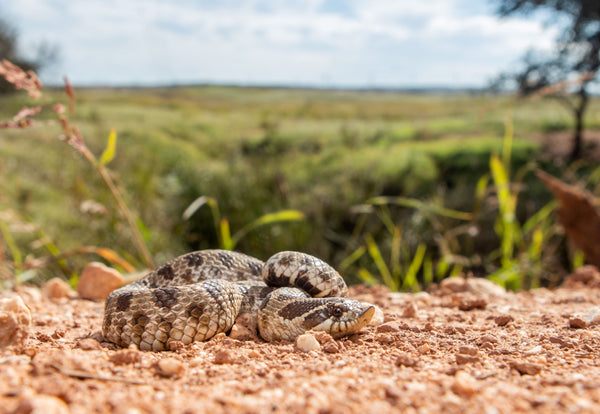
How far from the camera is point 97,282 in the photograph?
19.1ft

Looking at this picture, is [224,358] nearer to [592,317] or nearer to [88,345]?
[88,345]

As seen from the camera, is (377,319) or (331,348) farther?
(377,319)

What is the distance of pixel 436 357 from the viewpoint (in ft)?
10.2

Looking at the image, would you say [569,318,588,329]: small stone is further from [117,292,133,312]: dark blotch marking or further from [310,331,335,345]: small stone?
[117,292,133,312]: dark blotch marking

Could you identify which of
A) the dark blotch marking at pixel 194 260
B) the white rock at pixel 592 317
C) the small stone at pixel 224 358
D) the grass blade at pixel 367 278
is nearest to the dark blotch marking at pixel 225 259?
the dark blotch marking at pixel 194 260

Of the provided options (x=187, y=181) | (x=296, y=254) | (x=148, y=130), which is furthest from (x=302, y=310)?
(x=148, y=130)

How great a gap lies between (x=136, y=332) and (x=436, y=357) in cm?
187

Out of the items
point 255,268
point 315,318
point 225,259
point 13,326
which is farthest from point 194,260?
point 13,326

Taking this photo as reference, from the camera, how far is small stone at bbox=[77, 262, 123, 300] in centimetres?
579

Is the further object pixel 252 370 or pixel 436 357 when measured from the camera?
pixel 436 357

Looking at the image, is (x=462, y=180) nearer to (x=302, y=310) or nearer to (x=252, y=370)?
(x=302, y=310)

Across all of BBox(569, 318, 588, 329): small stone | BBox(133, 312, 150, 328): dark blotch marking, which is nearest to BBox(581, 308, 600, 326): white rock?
BBox(569, 318, 588, 329): small stone

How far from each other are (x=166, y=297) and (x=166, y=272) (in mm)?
976

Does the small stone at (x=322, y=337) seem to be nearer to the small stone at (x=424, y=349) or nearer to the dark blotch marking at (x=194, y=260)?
the small stone at (x=424, y=349)
